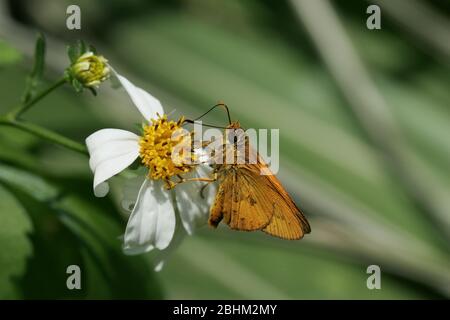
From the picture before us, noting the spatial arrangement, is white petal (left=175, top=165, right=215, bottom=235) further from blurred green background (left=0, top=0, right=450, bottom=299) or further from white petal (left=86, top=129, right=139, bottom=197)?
blurred green background (left=0, top=0, right=450, bottom=299)

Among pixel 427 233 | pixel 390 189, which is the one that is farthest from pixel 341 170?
pixel 427 233

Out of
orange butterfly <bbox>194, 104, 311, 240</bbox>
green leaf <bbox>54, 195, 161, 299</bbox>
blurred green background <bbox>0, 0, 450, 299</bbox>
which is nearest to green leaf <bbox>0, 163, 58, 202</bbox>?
green leaf <bbox>54, 195, 161, 299</bbox>

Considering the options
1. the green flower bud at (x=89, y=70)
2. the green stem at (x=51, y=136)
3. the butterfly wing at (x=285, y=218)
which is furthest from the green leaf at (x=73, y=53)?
the butterfly wing at (x=285, y=218)

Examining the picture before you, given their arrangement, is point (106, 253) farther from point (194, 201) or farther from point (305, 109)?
point (305, 109)

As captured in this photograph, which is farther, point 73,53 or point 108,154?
point 73,53

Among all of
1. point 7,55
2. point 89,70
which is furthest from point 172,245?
point 7,55

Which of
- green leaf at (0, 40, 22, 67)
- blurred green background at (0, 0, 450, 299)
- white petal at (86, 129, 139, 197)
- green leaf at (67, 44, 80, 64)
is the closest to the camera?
white petal at (86, 129, 139, 197)

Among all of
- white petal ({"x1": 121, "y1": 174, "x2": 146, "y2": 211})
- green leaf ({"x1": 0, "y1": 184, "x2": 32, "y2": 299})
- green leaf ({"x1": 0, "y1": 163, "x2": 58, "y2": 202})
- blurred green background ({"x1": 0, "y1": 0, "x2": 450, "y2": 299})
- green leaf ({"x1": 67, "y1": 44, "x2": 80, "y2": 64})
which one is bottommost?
green leaf ({"x1": 0, "y1": 184, "x2": 32, "y2": 299})
